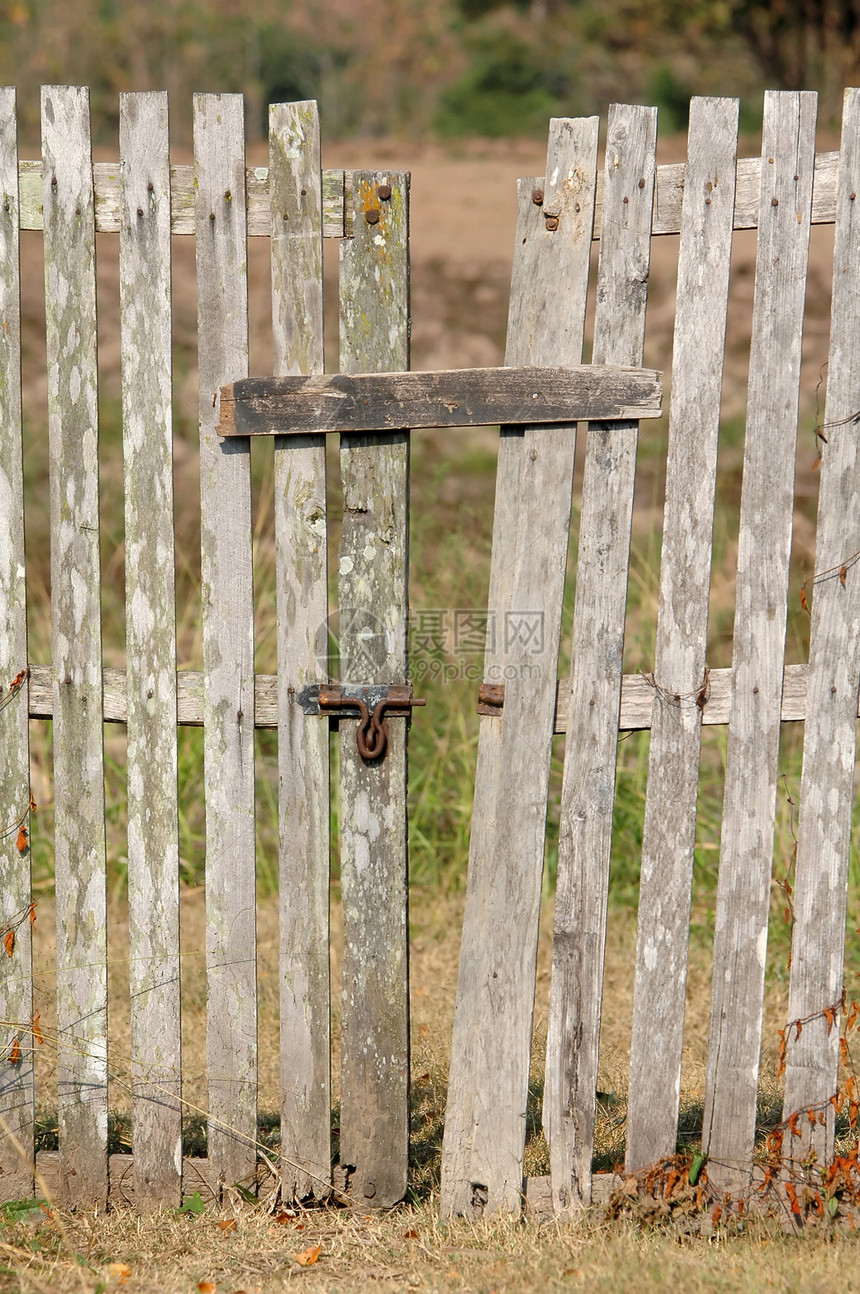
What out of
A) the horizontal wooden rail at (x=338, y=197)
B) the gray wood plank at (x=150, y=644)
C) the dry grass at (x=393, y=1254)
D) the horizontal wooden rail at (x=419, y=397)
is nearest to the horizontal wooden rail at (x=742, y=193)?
the horizontal wooden rail at (x=338, y=197)

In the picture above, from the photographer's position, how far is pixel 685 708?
2424 mm

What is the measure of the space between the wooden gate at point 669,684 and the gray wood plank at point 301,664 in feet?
1.07

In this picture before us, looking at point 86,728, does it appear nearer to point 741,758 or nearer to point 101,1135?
point 101,1135

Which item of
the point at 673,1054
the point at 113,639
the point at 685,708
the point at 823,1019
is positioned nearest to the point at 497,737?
the point at 685,708

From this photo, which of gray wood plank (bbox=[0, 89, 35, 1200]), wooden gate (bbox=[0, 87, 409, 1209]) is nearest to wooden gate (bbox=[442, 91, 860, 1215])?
wooden gate (bbox=[0, 87, 409, 1209])

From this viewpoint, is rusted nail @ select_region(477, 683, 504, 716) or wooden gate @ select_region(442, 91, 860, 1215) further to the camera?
rusted nail @ select_region(477, 683, 504, 716)

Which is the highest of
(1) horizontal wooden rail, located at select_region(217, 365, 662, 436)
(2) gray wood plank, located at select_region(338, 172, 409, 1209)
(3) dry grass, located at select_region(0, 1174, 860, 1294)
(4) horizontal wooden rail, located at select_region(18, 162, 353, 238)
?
(4) horizontal wooden rail, located at select_region(18, 162, 353, 238)

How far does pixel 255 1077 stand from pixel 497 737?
93cm

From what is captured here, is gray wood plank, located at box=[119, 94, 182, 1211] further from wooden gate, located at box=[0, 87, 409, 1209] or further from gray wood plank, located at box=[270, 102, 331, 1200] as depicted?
gray wood plank, located at box=[270, 102, 331, 1200]

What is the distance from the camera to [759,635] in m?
2.43

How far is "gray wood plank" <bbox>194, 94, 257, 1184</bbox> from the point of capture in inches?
91.7

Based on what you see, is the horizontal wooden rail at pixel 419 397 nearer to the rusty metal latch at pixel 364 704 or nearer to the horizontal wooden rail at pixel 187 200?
the horizontal wooden rail at pixel 187 200

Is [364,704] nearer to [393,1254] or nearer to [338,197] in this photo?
[338,197]

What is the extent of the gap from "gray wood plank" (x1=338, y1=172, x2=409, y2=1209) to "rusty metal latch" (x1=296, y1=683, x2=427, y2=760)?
0.03 metres
